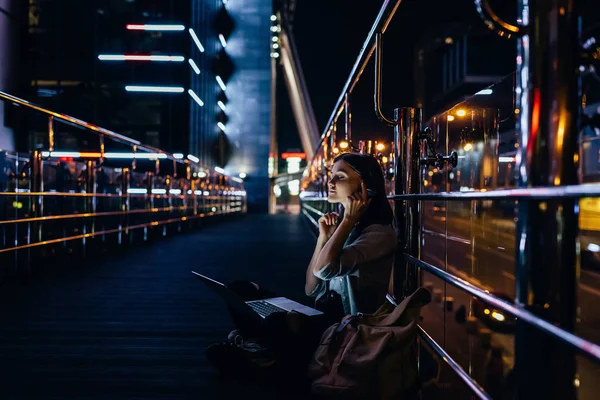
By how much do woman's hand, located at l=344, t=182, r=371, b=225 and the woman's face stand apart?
0.15ft

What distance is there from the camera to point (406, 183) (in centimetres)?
264

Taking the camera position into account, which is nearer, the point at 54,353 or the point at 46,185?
the point at 54,353

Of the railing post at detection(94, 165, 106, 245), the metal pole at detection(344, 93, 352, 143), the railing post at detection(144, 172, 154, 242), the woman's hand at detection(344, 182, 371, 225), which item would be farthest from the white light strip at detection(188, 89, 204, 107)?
the woman's hand at detection(344, 182, 371, 225)

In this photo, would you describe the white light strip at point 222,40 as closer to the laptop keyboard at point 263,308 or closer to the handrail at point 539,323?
the laptop keyboard at point 263,308

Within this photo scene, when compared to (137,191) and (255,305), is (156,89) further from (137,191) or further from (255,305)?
(255,305)

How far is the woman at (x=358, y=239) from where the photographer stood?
223 centimetres

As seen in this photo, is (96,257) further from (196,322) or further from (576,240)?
(576,240)

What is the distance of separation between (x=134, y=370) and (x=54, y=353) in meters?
0.47

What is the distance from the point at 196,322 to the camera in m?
3.30

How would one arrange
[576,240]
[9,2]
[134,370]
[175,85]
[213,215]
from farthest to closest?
1. [175,85]
2. [9,2]
3. [213,215]
4. [134,370]
5. [576,240]

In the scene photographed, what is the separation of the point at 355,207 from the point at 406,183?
0.43 m

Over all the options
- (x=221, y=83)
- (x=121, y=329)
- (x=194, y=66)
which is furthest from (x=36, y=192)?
(x=221, y=83)

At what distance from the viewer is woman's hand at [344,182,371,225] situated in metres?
2.30

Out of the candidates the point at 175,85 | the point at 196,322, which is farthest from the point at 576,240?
the point at 175,85
